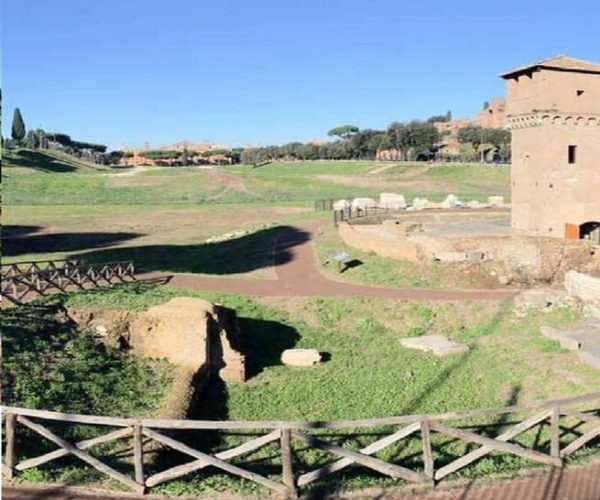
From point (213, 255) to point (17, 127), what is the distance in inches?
3683

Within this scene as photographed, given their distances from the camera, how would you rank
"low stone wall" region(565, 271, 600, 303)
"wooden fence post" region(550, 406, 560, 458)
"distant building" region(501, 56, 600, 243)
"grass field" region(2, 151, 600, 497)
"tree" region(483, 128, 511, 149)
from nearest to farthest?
"wooden fence post" region(550, 406, 560, 458), "grass field" region(2, 151, 600, 497), "low stone wall" region(565, 271, 600, 303), "distant building" region(501, 56, 600, 243), "tree" region(483, 128, 511, 149)

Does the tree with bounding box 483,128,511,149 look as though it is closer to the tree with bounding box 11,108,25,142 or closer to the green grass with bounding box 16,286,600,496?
the tree with bounding box 11,108,25,142

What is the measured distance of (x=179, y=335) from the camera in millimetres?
15773

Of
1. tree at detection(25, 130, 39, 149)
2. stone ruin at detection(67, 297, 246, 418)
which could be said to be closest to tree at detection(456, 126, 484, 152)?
tree at detection(25, 130, 39, 149)

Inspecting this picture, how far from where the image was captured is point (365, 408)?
14828 millimetres

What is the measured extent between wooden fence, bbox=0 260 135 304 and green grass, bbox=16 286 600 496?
210cm

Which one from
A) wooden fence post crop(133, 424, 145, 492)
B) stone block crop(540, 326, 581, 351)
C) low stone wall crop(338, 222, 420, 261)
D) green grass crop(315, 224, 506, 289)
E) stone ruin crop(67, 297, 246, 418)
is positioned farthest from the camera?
low stone wall crop(338, 222, 420, 261)

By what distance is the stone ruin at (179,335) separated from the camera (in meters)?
15.7

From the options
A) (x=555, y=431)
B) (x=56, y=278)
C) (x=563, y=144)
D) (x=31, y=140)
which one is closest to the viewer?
(x=555, y=431)

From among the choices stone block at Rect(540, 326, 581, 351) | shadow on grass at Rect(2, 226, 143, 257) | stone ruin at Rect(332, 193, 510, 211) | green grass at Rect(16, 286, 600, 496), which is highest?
stone ruin at Rect(332, 193, 510, 211)

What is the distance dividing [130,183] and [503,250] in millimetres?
62563

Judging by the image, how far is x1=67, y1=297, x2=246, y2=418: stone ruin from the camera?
1568 cm

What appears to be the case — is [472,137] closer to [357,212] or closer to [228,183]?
[228,183]

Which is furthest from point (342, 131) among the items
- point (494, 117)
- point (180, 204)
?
point (180, 204)
